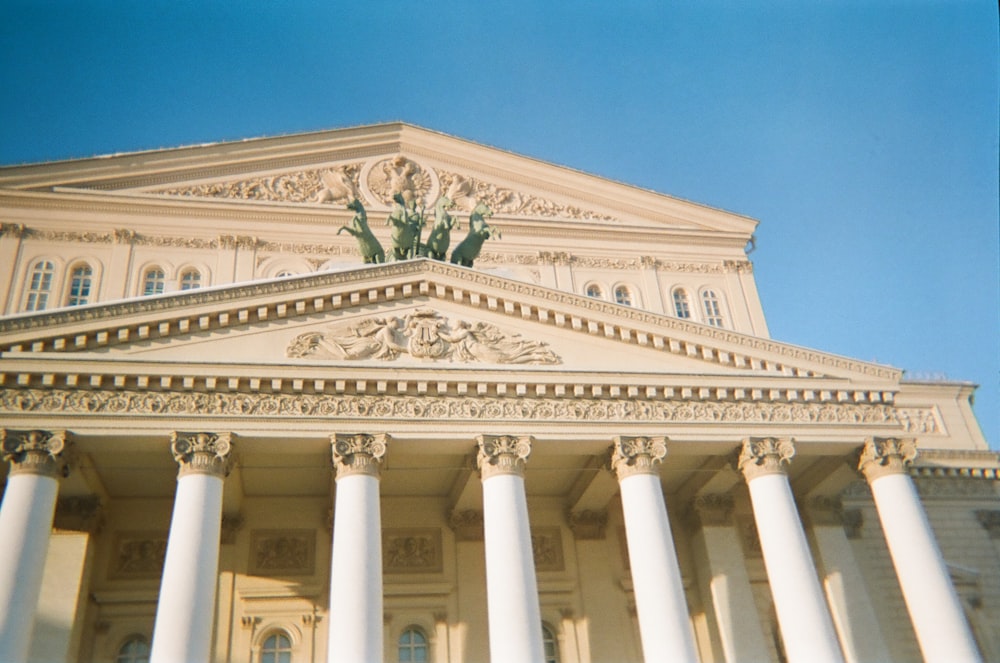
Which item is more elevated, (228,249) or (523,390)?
(228,249)

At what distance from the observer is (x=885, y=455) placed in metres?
18.0

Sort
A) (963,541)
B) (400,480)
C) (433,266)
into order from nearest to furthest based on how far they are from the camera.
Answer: (433,266) < (400,480) < (963,541)

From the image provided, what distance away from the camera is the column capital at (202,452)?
609 inches

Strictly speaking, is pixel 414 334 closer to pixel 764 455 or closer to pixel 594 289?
pixel 764 455

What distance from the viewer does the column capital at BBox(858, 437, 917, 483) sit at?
17.9m

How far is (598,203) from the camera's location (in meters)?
28.8

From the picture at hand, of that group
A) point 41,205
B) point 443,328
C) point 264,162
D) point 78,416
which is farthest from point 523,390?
point 41,205

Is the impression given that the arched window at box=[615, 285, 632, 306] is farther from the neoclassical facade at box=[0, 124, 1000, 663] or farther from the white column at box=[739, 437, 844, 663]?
the white column at box=[739, 437, 844, 663]

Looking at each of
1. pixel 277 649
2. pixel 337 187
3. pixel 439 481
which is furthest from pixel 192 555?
pixel 337 187


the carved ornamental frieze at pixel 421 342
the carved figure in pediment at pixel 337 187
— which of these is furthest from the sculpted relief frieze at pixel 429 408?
the carved figure in pediment at pixel 337 187

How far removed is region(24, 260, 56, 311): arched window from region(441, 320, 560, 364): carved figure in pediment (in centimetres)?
1261

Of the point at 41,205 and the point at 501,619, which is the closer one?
the point at 501,619

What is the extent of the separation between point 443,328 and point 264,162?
12.2 metres

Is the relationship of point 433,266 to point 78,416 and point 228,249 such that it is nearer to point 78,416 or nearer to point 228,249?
point 78,416
